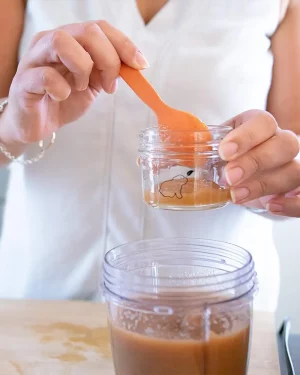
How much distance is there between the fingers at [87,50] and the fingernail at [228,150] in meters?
0.12

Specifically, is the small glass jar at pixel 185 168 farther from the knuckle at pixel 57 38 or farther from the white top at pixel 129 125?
the white top at pixel 129 125

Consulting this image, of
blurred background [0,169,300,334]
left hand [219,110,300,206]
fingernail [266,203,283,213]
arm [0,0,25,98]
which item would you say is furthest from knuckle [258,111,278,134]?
blurred background [0,169,300,334]

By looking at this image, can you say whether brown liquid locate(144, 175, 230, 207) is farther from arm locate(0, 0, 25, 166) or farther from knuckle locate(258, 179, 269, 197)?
arm locate(0, 0, 25, 166)

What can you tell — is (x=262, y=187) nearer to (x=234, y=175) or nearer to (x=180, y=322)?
(x=234, y=175)

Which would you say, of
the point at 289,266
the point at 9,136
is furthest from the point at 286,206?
the point at 289,266

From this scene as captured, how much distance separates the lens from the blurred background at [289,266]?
1238mm

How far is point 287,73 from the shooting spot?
76 cm

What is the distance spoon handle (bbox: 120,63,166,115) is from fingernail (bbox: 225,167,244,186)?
101mm

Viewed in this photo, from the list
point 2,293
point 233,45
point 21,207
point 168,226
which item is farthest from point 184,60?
point 2,293

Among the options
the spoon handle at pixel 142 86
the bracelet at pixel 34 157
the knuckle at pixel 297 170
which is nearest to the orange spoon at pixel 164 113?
the spoon handle at pixel 142 86

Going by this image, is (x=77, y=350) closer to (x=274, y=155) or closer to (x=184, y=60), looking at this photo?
(x=274, y=155)

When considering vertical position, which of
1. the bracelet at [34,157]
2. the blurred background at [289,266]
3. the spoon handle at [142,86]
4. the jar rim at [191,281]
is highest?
the spoon handle at [142,86]

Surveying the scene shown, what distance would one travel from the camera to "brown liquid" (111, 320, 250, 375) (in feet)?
1.32

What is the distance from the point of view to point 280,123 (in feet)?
2.51
